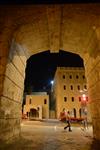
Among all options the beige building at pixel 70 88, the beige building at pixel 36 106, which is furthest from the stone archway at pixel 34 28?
the beige building at pixel 36 106

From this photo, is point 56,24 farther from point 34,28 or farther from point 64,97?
point 64,97

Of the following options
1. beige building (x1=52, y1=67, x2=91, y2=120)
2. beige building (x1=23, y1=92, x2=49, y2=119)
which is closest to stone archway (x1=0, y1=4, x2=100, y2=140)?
beige building (x1=52, y1=67, x2=91, y2=120)

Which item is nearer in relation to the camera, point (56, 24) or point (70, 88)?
point (56, 24)

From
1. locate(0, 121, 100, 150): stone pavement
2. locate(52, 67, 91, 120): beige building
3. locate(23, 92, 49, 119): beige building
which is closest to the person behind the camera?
locate(0, 121, 100, 150): stone pavement

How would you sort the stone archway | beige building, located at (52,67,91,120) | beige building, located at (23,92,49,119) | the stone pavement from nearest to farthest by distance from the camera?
the stone archway → the stone pavement → beige building, located at (52,67,91,120) → beige building, located at (23,92,49,119)

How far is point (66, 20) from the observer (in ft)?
19.2

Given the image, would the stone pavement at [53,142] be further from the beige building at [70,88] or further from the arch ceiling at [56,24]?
the beige building at [70,88]

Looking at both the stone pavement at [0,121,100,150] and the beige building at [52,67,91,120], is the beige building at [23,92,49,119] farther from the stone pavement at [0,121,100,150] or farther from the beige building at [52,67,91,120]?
the stone pavement at [0,121,100,150]

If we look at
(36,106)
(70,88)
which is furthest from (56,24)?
(36,106)

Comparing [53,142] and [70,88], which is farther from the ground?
[70,88]

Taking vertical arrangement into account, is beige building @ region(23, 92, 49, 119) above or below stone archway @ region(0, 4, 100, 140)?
below

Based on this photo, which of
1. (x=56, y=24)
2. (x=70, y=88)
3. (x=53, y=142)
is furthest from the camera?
(x=70, y=88)

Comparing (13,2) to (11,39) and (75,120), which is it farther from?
(75,120)

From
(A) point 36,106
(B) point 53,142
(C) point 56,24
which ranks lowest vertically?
(B) point 53,142
